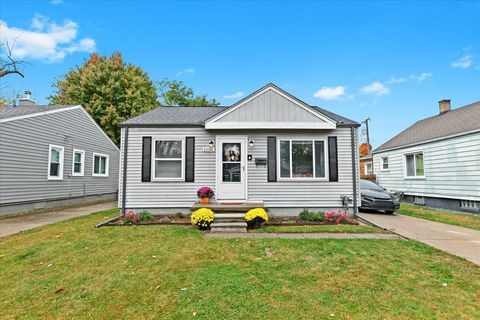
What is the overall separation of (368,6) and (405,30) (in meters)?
2.49

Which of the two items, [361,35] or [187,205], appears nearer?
[187,205]

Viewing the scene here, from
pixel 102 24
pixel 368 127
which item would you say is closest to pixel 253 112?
pixel 102 24

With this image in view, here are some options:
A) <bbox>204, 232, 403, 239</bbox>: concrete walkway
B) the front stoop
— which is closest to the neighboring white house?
<bbox>204, 232, 403, 239</bbox>: concrete walkway

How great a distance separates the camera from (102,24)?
46.8 ft

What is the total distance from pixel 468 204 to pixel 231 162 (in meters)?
10.5

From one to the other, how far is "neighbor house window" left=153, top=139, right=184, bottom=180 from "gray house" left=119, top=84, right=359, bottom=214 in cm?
3

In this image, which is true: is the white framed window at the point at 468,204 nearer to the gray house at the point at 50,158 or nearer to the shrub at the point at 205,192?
the shrub at the point at 205,192

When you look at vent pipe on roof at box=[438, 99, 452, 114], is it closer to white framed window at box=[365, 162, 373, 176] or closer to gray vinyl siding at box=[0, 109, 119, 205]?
white framed window at box=[365, 162, 373, 176]

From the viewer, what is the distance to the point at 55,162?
11.9 metres

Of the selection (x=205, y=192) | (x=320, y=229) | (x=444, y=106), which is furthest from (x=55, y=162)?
(x=444, y=106)

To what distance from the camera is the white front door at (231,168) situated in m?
8.48

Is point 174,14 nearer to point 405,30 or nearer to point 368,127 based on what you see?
point 405,30

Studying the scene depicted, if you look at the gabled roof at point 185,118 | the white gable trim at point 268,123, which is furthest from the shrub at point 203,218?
the gabled roof at point 185,118

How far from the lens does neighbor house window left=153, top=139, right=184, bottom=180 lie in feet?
28.2
